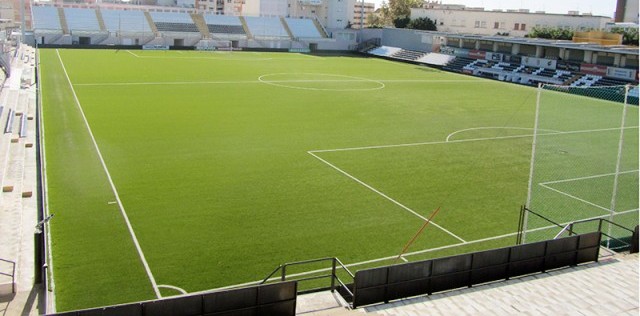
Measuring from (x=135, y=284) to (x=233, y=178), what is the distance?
Answer: 776 cm

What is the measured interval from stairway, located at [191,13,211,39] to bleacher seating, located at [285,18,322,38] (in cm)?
1177

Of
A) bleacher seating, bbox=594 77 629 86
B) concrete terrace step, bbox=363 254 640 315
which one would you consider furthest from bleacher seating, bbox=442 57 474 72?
concrete terrace step, bbox=363 254 640 315

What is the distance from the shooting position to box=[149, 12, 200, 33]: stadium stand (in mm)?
71750

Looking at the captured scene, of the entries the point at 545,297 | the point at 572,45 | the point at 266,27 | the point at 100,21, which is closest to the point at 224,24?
the point at 266,27

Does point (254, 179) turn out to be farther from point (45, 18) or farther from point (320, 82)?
point (45, 18)

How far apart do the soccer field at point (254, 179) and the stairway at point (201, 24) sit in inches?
1334

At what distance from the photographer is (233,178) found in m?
19.8

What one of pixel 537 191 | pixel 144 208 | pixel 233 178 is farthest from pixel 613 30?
pixel 144 208

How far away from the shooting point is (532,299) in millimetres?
11836

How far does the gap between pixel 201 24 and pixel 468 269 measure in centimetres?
6868

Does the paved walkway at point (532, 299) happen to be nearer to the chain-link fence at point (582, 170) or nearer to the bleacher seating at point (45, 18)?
the chain-link fence at point (582, 170)

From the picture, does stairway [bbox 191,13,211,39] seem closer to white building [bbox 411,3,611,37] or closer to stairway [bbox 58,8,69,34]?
stairway [bbox 58,8,69,34]

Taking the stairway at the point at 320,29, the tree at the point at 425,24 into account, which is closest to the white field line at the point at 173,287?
the tree at the point at 425,24

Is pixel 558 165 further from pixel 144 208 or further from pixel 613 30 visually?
pixel 613 30
